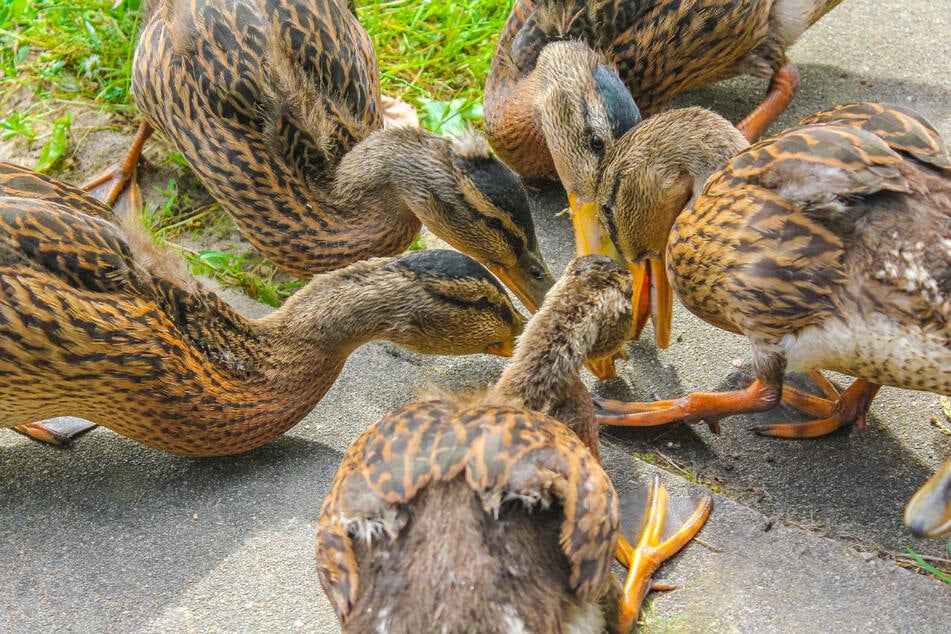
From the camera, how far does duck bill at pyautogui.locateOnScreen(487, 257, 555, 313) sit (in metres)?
4.28

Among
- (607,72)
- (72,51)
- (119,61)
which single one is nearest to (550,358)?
(607,72)

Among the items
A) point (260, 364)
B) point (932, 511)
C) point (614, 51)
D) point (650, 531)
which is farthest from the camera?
point (614, 51)

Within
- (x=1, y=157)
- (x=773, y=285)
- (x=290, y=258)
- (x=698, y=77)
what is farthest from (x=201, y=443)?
(x=698, y=77)

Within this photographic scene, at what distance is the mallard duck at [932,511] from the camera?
2.99m

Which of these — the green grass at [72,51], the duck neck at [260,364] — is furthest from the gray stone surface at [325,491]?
the green grass at [72,51]

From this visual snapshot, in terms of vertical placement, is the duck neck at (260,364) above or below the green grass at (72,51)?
below

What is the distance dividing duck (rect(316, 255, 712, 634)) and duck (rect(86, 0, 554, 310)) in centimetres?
138

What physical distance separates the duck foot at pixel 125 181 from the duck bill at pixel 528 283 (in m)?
1.84

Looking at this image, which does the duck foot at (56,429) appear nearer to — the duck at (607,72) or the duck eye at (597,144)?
the duck at (607,72)

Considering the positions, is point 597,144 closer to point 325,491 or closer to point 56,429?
point 325,491

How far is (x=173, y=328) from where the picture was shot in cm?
352

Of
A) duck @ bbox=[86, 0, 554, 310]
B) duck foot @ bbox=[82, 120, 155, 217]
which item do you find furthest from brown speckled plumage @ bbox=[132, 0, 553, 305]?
duck foot @ bbox=[82, 120, 155, 217]

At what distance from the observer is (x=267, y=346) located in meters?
3.75

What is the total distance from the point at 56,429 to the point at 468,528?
1966mm
